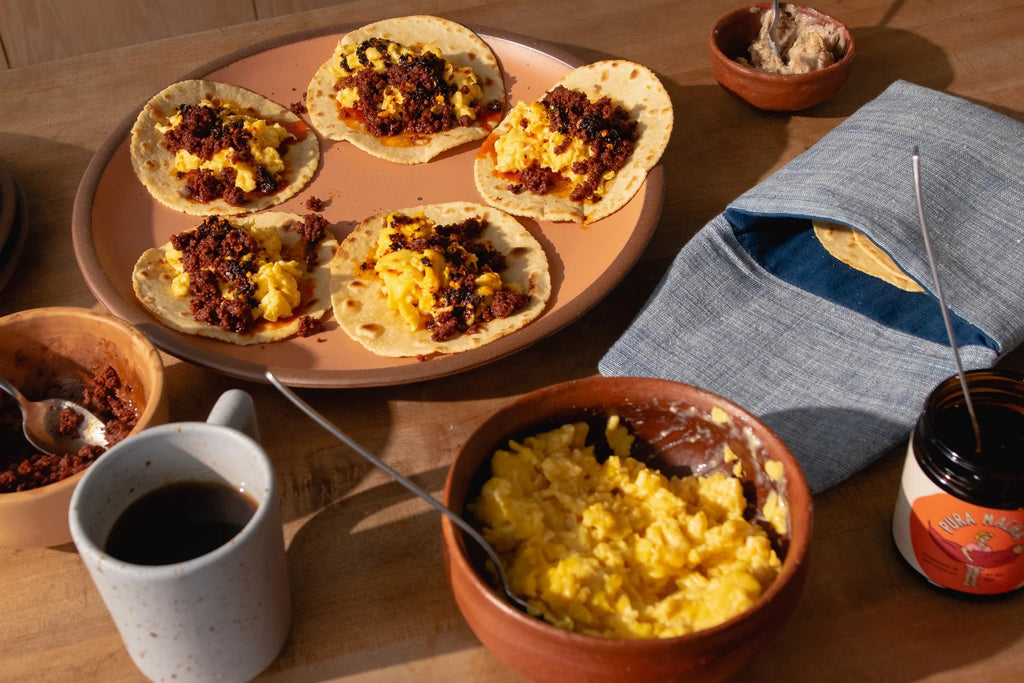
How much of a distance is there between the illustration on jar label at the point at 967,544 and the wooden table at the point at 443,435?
3.0 inches

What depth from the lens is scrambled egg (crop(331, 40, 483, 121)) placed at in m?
2.87

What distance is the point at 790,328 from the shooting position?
6.93ft

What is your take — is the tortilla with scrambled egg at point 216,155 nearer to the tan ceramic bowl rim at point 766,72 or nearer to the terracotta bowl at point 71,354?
the terracotta bowl at point 71,354

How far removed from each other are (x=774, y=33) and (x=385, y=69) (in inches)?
46.7

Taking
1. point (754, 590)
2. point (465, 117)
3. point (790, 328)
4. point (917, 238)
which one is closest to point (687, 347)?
point (790, 328)

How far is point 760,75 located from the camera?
2729 mm

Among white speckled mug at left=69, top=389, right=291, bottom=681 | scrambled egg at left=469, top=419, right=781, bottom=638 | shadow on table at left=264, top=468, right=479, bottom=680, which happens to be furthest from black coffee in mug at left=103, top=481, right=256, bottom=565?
scrambled egg at left=469, top=419, right=781, bottom=638

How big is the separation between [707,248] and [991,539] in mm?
966

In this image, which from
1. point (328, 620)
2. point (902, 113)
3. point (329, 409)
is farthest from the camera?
point (902, 113)

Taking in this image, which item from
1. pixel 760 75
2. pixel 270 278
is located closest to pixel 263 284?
pixel 270 278

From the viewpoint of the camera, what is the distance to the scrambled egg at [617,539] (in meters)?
1.43

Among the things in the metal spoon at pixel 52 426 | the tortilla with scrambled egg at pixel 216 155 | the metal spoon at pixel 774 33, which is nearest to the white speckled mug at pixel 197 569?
the metal spoon at pixel 52 426

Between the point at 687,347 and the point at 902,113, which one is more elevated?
the point at 902,113

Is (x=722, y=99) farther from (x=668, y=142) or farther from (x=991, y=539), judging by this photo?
(x=991, y=539)
